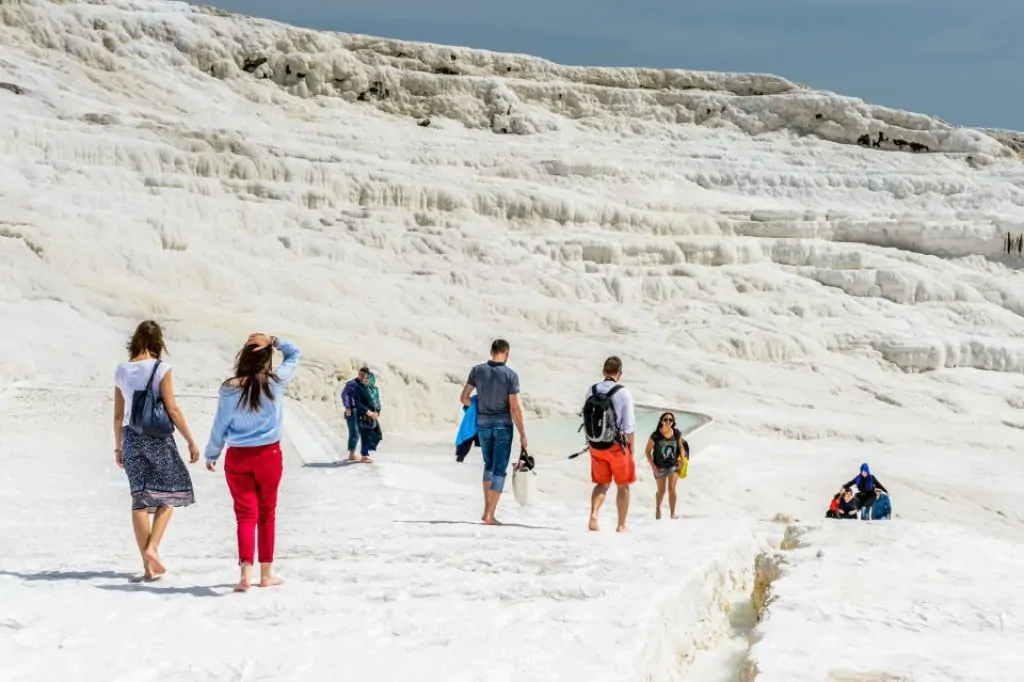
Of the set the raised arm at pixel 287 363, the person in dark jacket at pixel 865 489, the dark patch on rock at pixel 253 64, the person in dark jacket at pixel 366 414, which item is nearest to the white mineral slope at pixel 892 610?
the raised arm at pixel 287 363

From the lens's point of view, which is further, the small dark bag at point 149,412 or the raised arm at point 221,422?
the small dark bag at point 149,412

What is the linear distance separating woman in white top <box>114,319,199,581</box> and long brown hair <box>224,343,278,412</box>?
399 mm

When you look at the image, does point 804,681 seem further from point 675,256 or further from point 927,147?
point 927,147

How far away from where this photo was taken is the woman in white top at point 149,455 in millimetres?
5328

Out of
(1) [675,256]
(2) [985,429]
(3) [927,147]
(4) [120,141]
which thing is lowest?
(2) [985,429]

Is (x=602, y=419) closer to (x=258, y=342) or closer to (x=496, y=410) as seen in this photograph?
(x=496, y=410)

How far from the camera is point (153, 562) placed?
17.5ft

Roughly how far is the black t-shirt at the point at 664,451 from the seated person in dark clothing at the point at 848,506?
8.09 ft

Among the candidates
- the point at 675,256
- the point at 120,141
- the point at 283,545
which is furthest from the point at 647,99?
the point at 283,545

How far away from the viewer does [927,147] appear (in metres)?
52.1

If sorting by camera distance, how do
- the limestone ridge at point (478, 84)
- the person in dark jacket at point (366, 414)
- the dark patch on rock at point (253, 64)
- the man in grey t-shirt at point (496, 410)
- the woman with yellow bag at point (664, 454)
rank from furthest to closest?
the dark patch on rock at point (253, 64) → the limestone ridge at point (478, 84) → the person in dark jacket at point (366, 414) → the woman with yellow bag at point (664, 454) → the man in grey t-shirt at point (496, 410)

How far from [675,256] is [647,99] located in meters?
26.4

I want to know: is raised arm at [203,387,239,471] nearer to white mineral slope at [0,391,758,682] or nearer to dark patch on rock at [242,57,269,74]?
white mineral slope at [0,391,758,682]

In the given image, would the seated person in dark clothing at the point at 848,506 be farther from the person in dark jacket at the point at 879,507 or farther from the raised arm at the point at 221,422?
the raised arm at the point at 221,422
